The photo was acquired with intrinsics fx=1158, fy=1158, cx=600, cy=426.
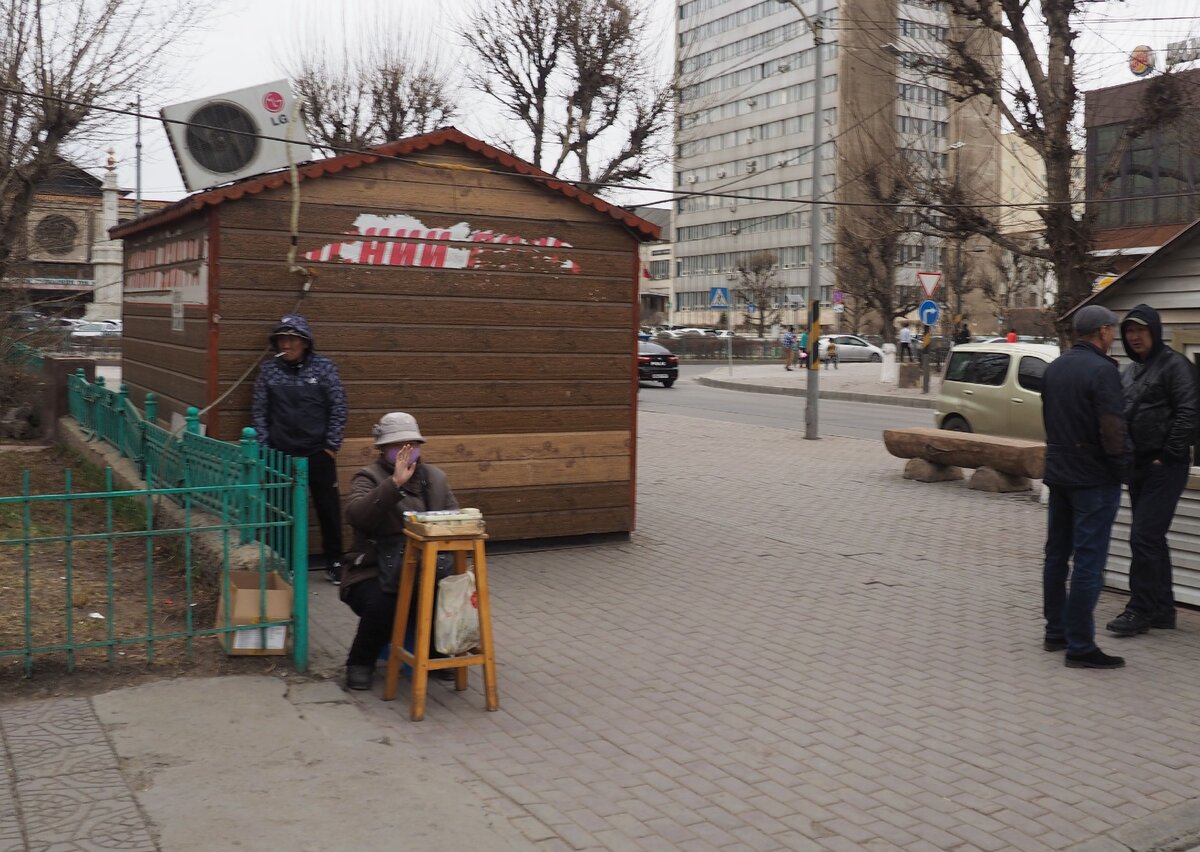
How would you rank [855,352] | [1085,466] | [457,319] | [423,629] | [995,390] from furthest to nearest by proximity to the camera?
1. [855,352]
2. [995,390]
3. [457,319]
4. [1085,466]
5. [423,629]

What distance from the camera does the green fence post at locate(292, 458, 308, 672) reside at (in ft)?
19.0

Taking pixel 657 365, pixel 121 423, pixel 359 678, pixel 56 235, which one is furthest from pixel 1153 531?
pixel 657 365

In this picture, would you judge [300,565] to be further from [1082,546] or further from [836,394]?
[836,394]

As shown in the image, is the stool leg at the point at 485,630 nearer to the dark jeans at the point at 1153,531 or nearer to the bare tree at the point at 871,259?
the dark jeans at the point at 1153,531

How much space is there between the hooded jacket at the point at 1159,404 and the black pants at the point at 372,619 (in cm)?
435

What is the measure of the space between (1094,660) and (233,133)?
23.5 ft

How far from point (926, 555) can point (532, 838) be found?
6.23 metres

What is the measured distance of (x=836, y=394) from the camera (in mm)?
31922

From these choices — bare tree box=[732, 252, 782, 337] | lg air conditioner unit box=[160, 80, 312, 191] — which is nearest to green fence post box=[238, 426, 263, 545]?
lg air conditioner unit box=[160, 80, 312, 191]

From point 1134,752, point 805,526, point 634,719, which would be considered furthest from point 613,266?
point 1134,752

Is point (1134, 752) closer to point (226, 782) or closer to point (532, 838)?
point (532, 838)

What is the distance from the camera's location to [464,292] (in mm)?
8742

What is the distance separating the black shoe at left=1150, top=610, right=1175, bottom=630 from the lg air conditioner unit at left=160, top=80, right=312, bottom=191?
21.7 ft

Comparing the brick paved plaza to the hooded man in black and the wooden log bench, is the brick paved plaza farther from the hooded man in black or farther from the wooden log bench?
the wooden log bench
